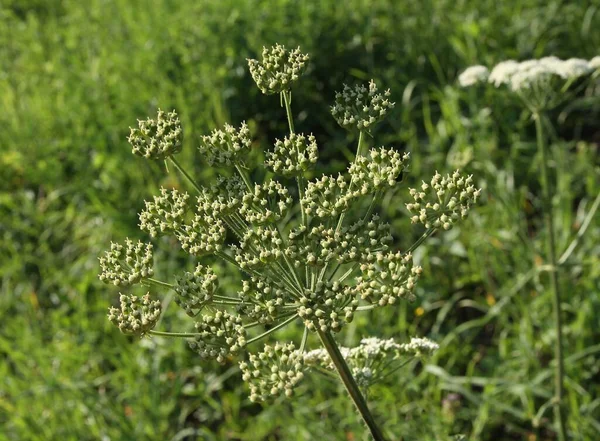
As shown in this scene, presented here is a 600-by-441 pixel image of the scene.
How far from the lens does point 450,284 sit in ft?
17.9

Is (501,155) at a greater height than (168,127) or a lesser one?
greater

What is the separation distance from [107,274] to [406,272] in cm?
84

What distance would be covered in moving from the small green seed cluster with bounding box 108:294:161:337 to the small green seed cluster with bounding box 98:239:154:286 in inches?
2.6

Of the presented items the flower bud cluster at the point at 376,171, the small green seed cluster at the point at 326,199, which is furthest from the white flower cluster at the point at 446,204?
the small green seed cluster at the point at 326,199

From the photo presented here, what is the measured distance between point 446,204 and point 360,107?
38 cm

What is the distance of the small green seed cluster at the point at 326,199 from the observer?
2107mm

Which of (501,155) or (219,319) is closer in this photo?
(219,319)

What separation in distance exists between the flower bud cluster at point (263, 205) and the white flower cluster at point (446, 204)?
13.8 inches

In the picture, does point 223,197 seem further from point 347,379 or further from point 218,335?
point 347,379

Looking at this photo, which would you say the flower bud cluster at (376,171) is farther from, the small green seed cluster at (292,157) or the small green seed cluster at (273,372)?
the small green seed cluster at (273,372)

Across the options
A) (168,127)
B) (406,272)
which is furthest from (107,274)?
(406,272)

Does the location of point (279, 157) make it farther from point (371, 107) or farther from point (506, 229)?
point (506, 229)

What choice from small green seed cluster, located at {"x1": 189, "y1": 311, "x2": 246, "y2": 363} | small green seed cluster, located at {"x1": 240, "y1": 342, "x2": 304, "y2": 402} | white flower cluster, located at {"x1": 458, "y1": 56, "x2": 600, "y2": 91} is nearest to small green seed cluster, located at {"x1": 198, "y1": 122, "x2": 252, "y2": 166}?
small green seed cluster, located at {"x1": 189, "y1": 311, "x2": 246, "y2": 363}

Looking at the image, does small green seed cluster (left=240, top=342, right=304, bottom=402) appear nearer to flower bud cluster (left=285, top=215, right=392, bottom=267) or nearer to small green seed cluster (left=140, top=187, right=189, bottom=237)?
flower bud cluster (left=285, top=215, right=392, bottom=267)
